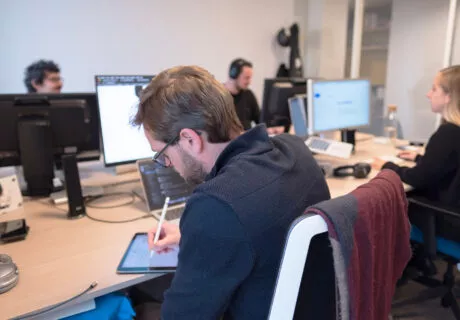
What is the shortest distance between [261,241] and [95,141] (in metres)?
1.35

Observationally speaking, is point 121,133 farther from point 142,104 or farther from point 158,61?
point 158,61

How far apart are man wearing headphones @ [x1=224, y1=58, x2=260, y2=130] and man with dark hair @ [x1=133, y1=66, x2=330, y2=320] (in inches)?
90.6

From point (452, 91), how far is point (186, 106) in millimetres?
1590

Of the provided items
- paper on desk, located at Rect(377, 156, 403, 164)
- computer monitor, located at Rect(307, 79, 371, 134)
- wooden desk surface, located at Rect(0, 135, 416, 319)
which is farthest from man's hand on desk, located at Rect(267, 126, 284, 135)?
wooden desk surface, located at Rect(0, 135, 416, 319)

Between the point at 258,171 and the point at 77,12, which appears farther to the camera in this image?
the point at 77,12

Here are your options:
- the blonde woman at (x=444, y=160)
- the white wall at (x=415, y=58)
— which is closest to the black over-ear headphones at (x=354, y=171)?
the blonde woman at (x=444, y=160)

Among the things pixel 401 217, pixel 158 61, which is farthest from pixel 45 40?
pixel 401 217

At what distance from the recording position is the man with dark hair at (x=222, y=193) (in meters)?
0.69

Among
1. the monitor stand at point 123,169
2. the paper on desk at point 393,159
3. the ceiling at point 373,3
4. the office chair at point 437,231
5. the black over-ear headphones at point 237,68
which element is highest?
the ceiling at point 373,3

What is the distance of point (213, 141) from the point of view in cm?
89

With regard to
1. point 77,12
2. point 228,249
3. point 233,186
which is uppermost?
point 77,12

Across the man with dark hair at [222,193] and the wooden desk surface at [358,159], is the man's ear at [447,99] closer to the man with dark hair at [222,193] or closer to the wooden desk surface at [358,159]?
the wooden desk surface at [358,159]

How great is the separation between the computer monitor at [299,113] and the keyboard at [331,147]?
18 cm

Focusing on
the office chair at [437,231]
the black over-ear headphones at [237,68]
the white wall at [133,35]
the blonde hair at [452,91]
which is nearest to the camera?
the office chair at [437,231]
